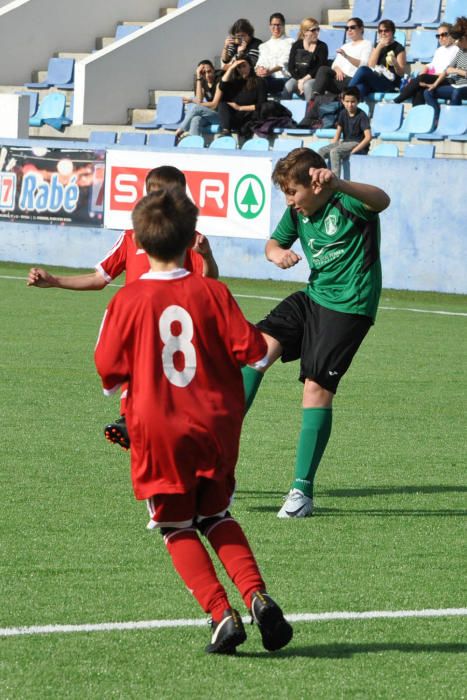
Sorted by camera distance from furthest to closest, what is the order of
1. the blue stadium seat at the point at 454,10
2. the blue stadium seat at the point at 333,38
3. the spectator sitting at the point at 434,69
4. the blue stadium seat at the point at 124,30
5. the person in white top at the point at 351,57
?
1. the blue stadium seat at the point at 124,30
2. the blue stadium seat at the point at 333,38
3. the blue stadium seat at the point at 454,10
4. the person in white top at the point at 351,57
5. the spectator sitting at the point at 434,69

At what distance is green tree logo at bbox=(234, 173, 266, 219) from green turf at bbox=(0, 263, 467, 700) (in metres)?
6.92

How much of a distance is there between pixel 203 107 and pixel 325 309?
15810 mm

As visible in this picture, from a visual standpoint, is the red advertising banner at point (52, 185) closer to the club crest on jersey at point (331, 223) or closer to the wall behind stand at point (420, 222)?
the wall behind stand at point (420, 222)

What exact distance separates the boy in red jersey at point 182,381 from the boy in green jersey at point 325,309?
2.22 m

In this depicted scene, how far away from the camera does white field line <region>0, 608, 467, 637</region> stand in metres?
4.50

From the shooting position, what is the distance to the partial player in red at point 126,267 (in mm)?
5570

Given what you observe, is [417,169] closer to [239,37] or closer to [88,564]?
[239,37]

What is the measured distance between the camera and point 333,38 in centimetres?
2428

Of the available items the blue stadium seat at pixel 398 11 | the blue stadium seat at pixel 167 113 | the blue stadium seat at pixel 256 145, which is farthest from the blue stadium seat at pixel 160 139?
the blue stadium seat at pixel 398 11

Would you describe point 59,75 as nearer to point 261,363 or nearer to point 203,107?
point 203,107

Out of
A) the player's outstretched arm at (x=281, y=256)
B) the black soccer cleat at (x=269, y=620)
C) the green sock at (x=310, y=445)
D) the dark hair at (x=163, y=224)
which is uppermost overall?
the dark hair at (x=163, y=224)

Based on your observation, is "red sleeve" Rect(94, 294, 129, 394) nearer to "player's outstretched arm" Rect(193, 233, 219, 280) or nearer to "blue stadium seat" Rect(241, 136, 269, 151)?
"player's outstretched arm" Rect(193, 233, 219, 280)

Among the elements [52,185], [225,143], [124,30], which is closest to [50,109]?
[124,30]

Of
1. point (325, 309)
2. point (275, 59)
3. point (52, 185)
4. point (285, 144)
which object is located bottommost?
point (52, 185)
